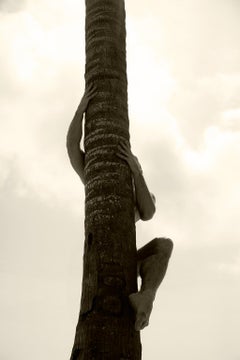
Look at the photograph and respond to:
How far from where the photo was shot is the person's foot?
354 cm

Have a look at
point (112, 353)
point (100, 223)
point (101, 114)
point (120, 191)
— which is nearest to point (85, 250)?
point (100, 223)

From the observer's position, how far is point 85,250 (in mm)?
3906

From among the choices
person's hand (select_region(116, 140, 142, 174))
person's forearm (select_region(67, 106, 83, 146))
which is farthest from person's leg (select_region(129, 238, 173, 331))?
person's forearm (select_region(67, 106, 83, 146))

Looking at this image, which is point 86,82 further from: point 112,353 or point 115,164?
point 112,353

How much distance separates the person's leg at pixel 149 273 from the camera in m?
3.57

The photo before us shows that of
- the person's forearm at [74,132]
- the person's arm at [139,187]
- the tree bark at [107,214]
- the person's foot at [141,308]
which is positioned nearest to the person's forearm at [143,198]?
the person's arm at [139,187]

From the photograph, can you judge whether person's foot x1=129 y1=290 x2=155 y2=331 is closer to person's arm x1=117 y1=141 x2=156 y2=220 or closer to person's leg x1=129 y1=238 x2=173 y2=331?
person's leg x1=129 y1=238 x2=173 y2=331

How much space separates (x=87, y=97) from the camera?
4570 millimetres

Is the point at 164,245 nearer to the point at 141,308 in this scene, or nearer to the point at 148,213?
the point at 148,213

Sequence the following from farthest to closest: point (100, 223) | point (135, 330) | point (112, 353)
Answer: point (100, 223), point (135, 330), point (112, 353)

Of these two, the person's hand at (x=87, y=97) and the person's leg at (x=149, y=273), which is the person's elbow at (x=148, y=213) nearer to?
the person's leg at (x=149, y=273)

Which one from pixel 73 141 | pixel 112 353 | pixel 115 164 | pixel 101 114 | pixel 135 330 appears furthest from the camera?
pixel 73 141

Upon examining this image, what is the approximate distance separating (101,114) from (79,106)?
34cm

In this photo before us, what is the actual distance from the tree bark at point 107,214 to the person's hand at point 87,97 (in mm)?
51
